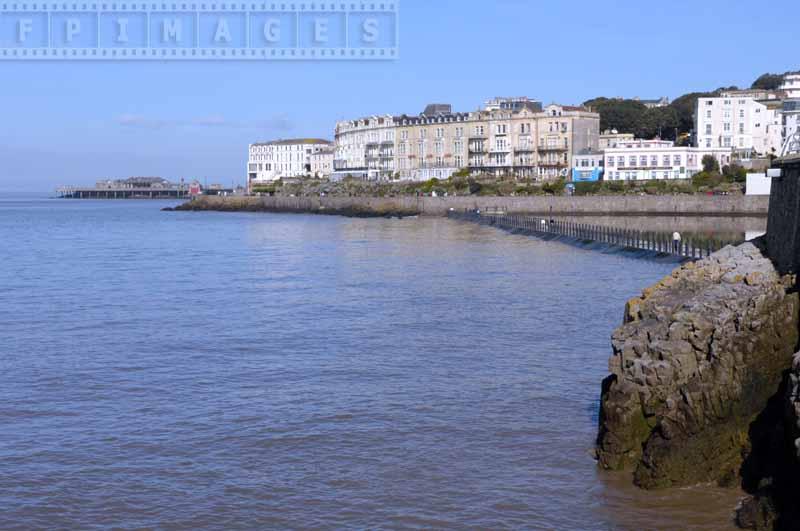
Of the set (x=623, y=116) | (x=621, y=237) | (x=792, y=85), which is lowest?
(x=621, y=237)

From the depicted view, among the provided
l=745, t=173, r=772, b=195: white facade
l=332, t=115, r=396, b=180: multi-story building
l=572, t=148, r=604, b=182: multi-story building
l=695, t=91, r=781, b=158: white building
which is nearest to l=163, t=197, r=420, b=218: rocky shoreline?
l=332, t=115, r=396, b=180: multi-story building

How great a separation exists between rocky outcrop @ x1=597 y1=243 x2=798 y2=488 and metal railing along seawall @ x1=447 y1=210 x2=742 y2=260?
16217mm

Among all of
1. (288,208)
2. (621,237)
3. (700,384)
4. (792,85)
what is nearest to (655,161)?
(792,85)

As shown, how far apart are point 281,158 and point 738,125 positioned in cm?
7938

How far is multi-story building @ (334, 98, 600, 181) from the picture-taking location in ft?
324

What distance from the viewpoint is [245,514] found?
9.76 m

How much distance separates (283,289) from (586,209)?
1938 inches

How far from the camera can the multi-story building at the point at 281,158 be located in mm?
145875

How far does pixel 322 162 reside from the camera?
140375 millimetres

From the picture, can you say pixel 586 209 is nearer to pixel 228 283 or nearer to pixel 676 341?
pixel 228 283

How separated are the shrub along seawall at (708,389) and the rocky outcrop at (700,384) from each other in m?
0.01

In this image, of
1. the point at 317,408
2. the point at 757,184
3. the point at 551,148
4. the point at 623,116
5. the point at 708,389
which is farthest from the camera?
the point at 623,116

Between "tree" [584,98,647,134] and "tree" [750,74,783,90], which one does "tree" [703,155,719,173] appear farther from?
"tree" [750,74,783,90]

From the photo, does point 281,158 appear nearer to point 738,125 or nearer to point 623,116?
point 623,116
